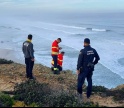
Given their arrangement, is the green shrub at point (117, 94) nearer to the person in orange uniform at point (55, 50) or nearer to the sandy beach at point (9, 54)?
the person in orange uniform at point (55, 50)

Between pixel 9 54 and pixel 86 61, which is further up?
pixel 86 61

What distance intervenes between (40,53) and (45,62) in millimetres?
4998

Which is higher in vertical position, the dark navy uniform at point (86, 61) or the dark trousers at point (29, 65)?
the dark navy uniform at point (86, 61)

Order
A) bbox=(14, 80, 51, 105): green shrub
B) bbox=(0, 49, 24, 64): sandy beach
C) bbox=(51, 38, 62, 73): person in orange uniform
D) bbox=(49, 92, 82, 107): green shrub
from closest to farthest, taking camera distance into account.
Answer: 1. bbox=(49, 92, 82, 107): green shrub
2. bbox=(14, 80, 51, 105): green shrub
3. bbox=(51, 38, 62, 73): person in orange uniform
4. bbox=(0, 49, 24, 64): sandy beach

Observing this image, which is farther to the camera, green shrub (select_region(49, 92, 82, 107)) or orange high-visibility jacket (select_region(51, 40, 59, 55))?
orange high-visibility jacket (select_region(51, 40, 59, 55))

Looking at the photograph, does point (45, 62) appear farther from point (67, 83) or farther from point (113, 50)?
point (67, 83)

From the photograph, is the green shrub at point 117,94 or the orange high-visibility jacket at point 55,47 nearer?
the green shrub at point 117,94

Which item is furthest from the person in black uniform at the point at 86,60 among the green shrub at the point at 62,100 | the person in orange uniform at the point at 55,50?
the person in orange uniform at the point at 55,50

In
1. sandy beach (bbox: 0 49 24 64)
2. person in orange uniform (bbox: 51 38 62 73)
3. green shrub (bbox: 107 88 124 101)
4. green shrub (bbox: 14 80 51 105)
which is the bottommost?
sandy beach (bbox: 0 49 24 64)

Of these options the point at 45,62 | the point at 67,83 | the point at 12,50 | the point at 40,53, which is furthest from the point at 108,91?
the point at 12,50

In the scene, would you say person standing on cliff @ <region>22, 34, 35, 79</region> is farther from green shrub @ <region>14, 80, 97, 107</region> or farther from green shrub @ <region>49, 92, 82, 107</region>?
green shrub @ <region>49, 92, 82, 107</region>

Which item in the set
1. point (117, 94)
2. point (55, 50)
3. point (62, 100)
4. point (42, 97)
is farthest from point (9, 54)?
point (62, 100)

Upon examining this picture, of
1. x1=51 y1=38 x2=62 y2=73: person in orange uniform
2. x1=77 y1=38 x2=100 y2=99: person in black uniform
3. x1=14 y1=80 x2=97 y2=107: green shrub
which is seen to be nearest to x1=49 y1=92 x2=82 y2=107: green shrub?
x1=14 y1=80 x2=97 y2=107: green shrub

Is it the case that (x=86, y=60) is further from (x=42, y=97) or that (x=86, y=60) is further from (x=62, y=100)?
(x=62, y=100)
